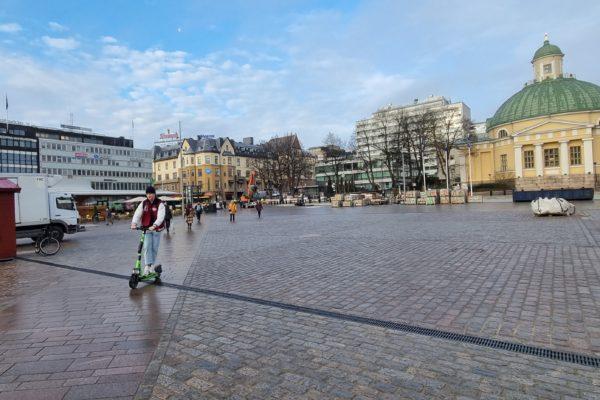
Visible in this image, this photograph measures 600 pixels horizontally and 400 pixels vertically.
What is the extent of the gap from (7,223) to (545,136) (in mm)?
63484

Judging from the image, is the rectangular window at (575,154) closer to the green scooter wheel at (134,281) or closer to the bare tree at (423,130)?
the bare tree at (423,130)

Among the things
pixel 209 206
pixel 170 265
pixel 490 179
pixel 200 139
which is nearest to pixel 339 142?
pixel 490 179

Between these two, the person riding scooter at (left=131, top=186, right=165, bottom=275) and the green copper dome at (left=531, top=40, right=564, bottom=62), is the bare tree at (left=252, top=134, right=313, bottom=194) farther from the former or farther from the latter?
the person riding scooter at (left=131, top=186, right=165, bottom=275)

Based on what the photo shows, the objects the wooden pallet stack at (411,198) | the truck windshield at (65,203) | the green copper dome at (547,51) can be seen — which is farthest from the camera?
the green copper dome at (547,51)

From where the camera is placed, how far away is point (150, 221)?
8.06 meters

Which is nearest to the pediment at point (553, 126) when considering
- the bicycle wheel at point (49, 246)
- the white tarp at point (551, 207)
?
the white tarp at point (551, 207)

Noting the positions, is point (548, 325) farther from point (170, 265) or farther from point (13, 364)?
point (170, 265)

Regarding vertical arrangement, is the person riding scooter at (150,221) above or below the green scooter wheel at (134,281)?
above

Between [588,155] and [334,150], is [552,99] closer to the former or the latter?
[588,155]

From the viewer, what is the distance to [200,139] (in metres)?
105

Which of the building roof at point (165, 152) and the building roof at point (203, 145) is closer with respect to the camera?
the building roof at point (203, 145)

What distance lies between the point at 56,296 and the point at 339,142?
2818 inches

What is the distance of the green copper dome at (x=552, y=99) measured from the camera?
58.6 m

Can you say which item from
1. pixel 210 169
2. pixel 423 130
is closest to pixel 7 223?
pixel 423 130
